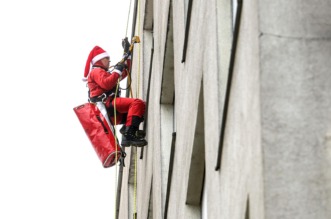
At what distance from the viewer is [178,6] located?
1394cm

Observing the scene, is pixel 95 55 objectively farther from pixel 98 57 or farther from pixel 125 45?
pixel 125 45

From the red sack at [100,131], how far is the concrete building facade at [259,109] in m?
5.39

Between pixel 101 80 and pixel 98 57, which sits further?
pixel 98 57

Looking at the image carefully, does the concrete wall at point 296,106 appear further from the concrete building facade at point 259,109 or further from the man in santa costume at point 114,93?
the man in santa costume at point 114,93

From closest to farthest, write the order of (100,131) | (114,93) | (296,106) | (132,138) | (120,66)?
(296,106) → (132,138) → (120,66) → (100,131) → (114,93)

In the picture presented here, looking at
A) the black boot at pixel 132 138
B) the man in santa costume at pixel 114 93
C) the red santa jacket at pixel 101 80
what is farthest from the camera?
the red santa jacket at pixel 101 80

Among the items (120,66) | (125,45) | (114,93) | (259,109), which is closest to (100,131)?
(114,93)

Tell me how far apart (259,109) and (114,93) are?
34.6ft

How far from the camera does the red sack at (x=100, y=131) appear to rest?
59.1 feet

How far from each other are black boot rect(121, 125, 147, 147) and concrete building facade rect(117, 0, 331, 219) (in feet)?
15.5

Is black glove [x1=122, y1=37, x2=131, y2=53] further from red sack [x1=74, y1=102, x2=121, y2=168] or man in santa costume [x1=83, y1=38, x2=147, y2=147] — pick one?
red sack [x1=74, y1=102, x2=121, y2=168]

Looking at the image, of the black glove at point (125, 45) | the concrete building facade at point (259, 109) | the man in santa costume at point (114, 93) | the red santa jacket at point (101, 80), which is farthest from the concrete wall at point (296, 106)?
the black glove at point (125, 45)

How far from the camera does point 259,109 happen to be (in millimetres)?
7805

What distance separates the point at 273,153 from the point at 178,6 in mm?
6498
